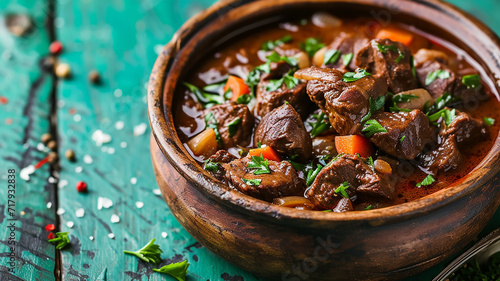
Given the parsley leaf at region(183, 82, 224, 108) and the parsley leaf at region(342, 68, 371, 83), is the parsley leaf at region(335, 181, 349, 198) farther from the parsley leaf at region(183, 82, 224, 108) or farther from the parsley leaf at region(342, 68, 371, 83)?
the parsley leaf at region(183, 82, 224, 108)

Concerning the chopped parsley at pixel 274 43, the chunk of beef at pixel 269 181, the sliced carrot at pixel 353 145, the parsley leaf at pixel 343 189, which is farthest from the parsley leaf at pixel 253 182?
the chopped parsley at pixel 274 43

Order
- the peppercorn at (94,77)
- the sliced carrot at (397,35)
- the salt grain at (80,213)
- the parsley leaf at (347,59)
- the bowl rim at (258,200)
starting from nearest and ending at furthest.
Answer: the bowl rim at (258,200), the parsley leaf at (347,59), the salt grain at (80,213), the sliced carrot at (397,35), the peppercorn at (94,77)

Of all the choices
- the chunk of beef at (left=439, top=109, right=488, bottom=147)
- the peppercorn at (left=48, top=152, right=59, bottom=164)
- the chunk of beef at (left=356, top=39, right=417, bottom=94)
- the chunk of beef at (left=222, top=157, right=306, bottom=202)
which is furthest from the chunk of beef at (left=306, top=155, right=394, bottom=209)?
the peppercorn at (left=48, top=152, right=59, bottom=164)

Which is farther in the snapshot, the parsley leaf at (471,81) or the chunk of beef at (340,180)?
the parsley leaf at (471,81)

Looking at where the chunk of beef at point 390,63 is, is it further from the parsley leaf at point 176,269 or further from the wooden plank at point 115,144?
the parsley leaf at point 176,269

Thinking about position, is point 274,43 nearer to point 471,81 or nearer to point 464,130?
point 471,81

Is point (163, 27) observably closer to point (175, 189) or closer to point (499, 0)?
point (175, 189)

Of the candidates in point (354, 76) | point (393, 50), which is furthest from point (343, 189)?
point (393, 50)
